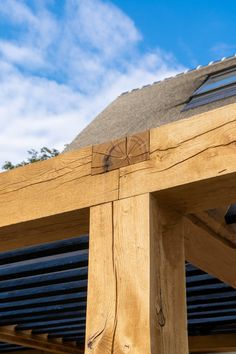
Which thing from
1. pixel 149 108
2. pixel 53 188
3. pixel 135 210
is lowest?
pixel 135 210

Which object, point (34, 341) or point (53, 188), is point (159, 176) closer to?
point (53, 188)

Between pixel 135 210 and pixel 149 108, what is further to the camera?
pixel 149 108

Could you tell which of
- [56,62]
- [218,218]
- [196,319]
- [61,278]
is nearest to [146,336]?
[218,218]

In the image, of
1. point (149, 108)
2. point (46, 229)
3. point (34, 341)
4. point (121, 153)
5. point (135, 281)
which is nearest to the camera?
point (135, 281)

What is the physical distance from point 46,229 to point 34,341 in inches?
143

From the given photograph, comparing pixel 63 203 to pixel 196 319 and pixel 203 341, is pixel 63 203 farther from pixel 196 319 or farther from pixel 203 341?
pixel 203 341

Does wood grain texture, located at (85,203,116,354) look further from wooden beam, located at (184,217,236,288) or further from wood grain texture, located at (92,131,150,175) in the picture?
wooden beam, located at (184,217,236,288)

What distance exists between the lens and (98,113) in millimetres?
6781

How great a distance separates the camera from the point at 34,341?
5.01 metres

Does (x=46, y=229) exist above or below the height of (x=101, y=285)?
above

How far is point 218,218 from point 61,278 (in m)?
1.60

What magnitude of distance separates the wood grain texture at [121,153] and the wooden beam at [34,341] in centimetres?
340

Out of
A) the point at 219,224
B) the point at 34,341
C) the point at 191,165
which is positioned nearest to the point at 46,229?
the point at 191,165

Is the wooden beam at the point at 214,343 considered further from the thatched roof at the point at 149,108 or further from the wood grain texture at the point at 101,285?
the wood grain texture at the point at 101,285
